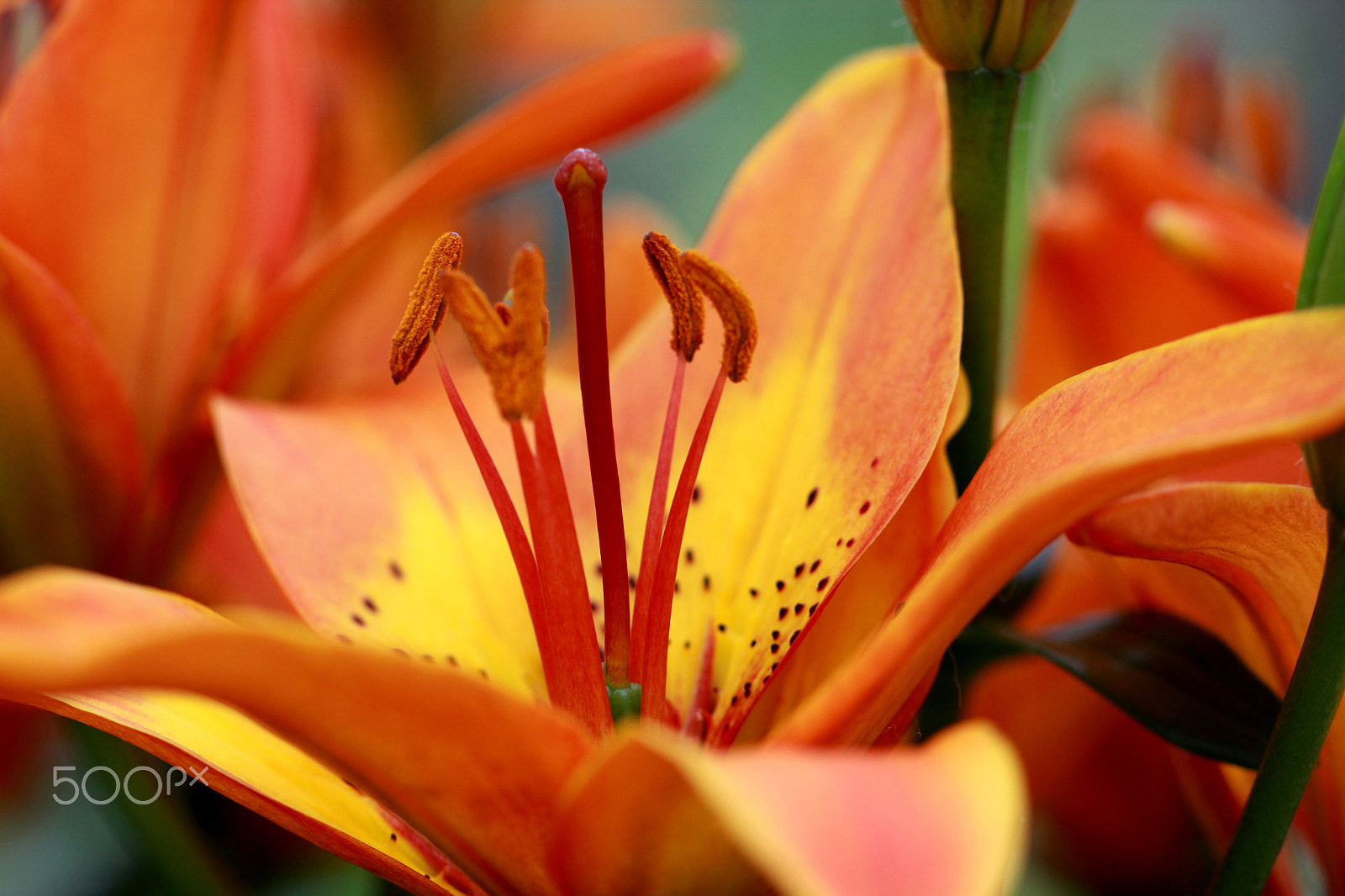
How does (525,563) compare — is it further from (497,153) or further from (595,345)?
(497,153)

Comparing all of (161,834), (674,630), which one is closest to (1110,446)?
(674,630)

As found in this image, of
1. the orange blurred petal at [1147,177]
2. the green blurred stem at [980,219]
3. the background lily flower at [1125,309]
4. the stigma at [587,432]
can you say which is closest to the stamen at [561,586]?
the stigma at [587,432]

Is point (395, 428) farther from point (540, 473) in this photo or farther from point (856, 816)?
point (856, 816)

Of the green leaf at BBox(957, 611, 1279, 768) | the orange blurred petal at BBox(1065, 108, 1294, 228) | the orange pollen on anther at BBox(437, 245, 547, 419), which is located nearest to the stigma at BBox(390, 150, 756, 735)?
the orange pollen on anther at BBox(437, 245, 547, 419)

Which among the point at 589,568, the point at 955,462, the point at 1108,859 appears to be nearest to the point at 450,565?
the point at 589,568

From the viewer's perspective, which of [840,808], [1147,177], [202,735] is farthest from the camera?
[1147,177]

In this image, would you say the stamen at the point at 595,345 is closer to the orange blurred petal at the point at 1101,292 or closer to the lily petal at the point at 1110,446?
the lily petal at the point at 1110,446

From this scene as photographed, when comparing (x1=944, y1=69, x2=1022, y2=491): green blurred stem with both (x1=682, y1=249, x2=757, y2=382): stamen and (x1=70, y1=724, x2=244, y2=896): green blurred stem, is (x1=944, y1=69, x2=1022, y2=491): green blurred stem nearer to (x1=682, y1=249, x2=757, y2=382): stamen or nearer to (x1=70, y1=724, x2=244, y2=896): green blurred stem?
(x1=682, y1=249, x2=757, y2=382): stamen
